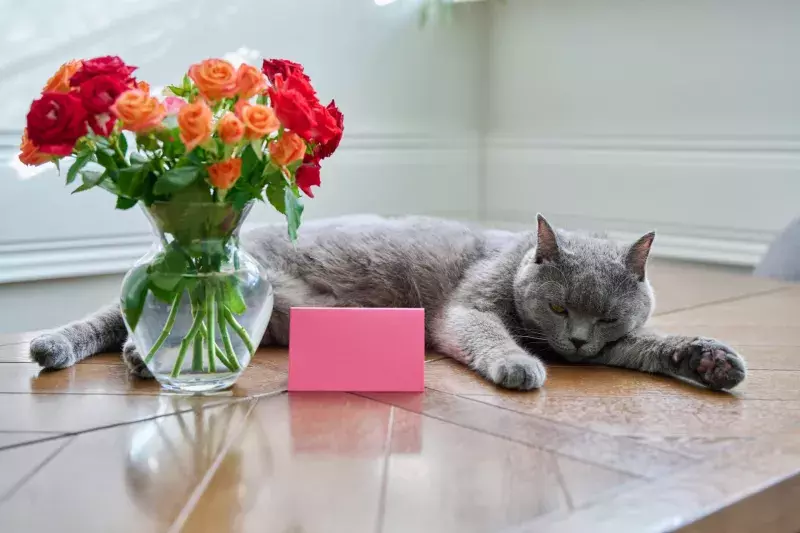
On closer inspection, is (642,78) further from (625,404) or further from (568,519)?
(568,519)

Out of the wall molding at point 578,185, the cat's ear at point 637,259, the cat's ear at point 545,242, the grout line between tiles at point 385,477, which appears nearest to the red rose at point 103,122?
the grout line between tiles at point 385,477

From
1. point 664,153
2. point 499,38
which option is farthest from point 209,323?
point 499,38

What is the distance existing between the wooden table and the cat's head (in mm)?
92

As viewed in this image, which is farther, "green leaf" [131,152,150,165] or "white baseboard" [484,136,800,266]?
"white baseboard" [484,136,800,266]

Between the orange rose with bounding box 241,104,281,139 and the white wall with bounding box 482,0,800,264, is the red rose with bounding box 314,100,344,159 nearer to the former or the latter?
the orange rose with bounding box 241,104,281,139

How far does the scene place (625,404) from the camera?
52.4 inches

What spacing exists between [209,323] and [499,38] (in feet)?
9.29

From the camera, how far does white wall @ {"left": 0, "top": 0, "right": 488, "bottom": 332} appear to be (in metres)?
2.58

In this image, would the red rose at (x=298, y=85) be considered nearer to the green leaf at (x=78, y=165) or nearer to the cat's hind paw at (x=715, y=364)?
the green leaf at (x=78, y=165)

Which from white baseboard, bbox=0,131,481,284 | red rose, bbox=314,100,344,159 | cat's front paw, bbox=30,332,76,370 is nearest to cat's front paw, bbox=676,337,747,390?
red rose, bbox=314,100,344,159

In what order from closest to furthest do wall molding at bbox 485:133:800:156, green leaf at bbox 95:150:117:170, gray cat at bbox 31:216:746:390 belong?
green leaf at bbox 95:150:117:170, gray cat at bbox 31:216:746:390, wall molding at bbox 485:133:800:156

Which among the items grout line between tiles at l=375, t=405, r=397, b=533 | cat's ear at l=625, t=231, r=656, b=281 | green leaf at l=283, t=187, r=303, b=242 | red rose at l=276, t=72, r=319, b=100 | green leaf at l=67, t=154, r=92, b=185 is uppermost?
red rose at l=276, t=72, r=319, b=100

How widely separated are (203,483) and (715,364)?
859 mm

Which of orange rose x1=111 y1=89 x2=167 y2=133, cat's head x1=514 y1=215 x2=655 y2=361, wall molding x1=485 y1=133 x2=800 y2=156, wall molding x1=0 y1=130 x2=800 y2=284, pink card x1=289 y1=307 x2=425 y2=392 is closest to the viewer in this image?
orange rose x1=111 y1=89 x2=167 y2=133
